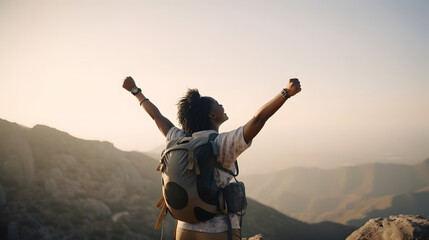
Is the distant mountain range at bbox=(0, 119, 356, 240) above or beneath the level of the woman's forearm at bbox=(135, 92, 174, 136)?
beneath

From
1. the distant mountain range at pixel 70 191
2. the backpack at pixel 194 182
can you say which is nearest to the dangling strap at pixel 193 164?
the backpack at pixel 194 182

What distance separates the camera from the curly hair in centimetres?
300

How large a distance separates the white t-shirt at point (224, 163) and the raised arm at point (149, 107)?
79 centimetres

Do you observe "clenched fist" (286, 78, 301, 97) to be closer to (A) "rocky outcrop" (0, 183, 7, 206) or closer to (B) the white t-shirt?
(B) the white t-shirt

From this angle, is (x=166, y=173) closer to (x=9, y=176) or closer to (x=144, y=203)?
(x=9, y=176)

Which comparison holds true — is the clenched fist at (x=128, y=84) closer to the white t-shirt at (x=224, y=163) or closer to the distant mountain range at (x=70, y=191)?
the white t-shirt at (x=224, y=163)

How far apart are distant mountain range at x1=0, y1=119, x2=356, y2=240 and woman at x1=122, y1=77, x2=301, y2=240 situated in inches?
822

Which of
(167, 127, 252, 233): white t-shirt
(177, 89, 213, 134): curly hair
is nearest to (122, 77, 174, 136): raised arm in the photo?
(177, 89, 213, 134): curly hair

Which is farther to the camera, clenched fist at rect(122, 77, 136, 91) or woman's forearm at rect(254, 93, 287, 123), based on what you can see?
clenched fist at rect(122, 77, 136, 91)

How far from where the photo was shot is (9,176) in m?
31.4

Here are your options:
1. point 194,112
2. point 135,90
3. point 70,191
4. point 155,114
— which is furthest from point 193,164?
point 70,191

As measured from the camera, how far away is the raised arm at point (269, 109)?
2199 millimetres

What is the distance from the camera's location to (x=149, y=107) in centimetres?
363

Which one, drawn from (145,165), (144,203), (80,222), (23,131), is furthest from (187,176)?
(145,165)
